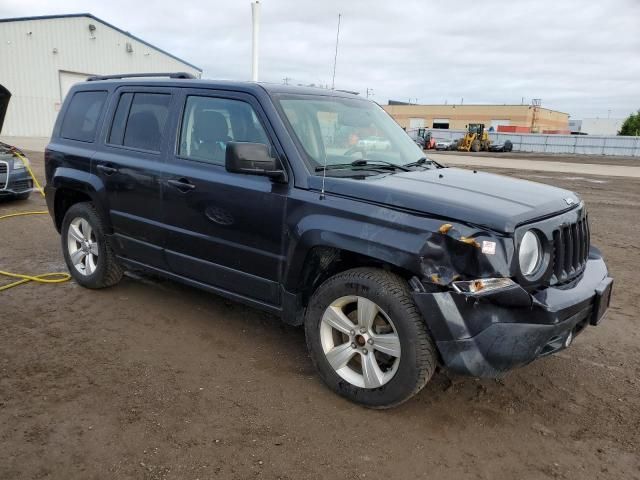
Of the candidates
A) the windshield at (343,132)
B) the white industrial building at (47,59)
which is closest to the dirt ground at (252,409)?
the windshield at (343,132)

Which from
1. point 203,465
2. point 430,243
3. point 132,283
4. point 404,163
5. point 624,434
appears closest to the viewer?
point 203,465

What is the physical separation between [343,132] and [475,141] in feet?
139

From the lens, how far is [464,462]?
273cm

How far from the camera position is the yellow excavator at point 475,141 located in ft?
143

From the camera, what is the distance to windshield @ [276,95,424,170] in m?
3.59

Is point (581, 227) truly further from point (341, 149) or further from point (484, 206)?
point (341, 149)

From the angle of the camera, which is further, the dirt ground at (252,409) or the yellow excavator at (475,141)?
the yellow excavator at (475,141)

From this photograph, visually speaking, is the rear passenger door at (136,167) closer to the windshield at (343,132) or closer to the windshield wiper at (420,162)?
the windshield at (343,132)

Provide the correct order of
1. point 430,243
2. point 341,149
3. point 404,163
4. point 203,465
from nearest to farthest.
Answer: point 203,465 → point 430,243 → point 341,149 → point 404,163

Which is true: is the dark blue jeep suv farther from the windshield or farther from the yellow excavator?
the yellow excavator

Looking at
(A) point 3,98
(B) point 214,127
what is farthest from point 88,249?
(A) point 3,98

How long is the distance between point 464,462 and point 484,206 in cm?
136

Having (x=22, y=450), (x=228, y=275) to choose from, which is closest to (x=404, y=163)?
(x=228, y=275)

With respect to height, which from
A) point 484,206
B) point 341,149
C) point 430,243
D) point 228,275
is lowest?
point 228,275
